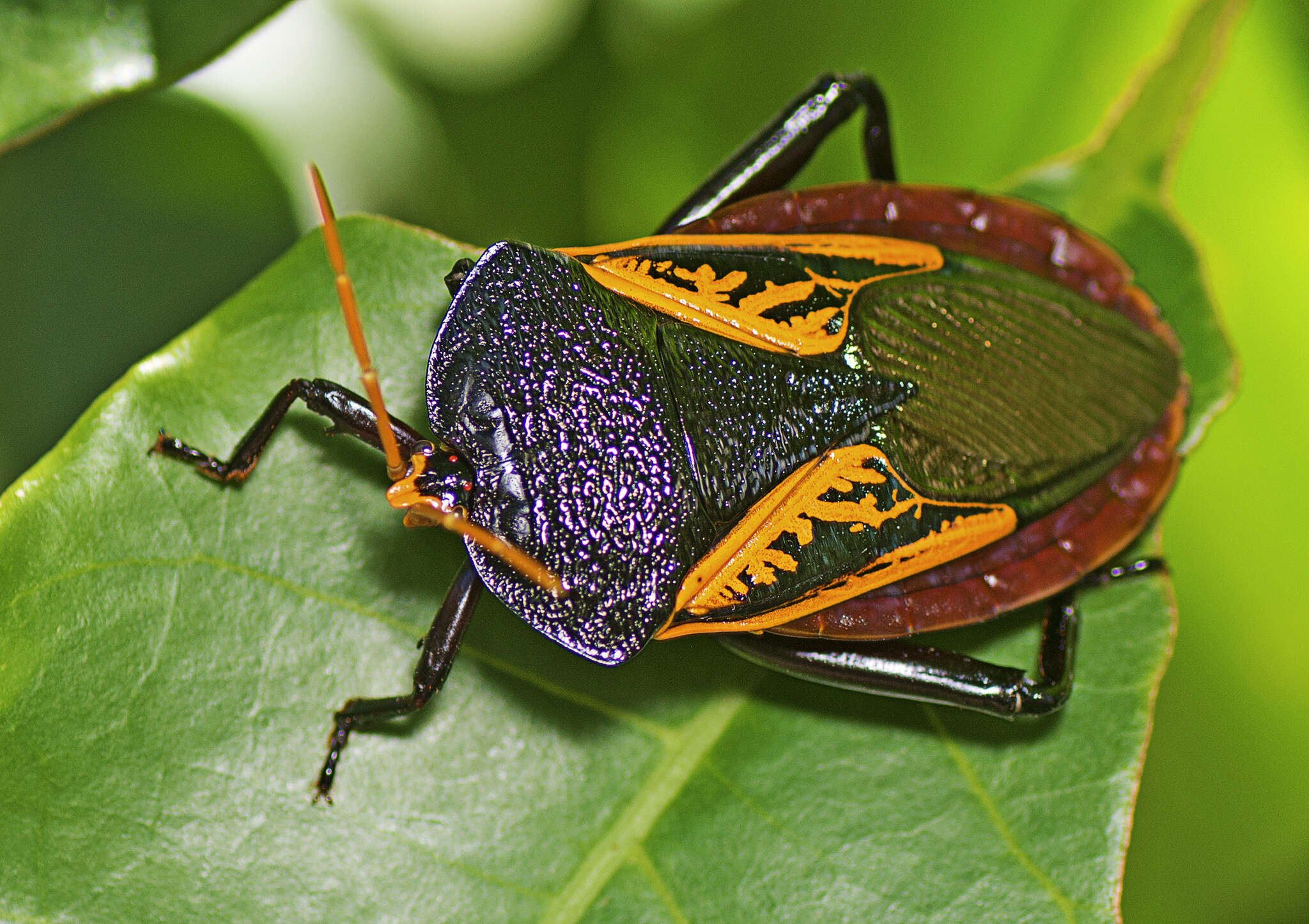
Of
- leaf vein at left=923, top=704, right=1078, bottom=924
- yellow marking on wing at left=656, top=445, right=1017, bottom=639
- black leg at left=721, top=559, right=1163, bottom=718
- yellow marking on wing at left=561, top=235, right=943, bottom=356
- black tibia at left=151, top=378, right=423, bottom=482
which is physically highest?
yellow marking on wing at left=561, top=235, right=943, bottom=356

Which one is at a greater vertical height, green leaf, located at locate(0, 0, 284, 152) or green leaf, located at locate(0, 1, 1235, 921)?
green leaf, located at locate(0, 0, 284, 152)

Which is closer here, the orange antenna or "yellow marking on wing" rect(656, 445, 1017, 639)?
the orange antenna

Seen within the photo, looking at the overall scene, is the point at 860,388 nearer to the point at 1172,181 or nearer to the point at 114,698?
the point at 1172,181

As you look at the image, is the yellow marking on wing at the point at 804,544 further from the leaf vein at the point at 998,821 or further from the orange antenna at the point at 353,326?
the orange antenna at the point at 353,326

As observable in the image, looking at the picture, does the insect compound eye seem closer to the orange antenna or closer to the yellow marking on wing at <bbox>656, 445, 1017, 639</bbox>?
the orange antenna

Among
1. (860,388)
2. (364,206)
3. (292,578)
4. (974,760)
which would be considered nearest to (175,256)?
(364,206)

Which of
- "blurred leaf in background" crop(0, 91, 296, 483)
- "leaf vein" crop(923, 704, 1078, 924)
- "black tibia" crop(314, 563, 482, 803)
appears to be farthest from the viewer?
"blurred leaf in background" crop(0, 91, 296, 483)

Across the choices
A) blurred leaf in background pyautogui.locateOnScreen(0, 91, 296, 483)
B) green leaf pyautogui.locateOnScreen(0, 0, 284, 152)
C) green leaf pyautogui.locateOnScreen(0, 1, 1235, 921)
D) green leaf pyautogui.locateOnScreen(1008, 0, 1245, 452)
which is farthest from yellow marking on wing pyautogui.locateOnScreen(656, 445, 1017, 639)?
blurred leaf in background pyautogui.locateOnScreen(0, 91, 296, 483)
